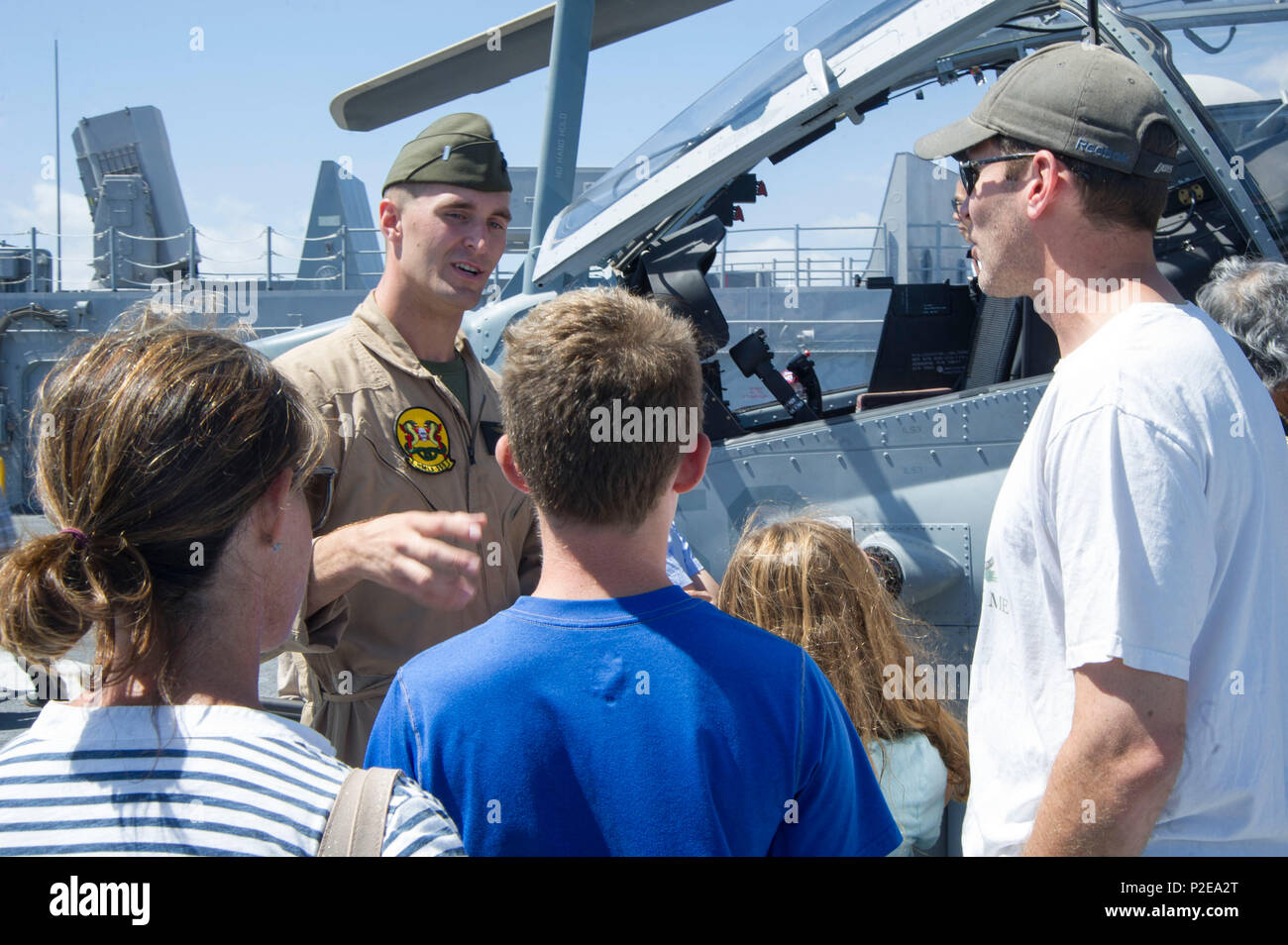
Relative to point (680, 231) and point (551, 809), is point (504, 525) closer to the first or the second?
point (551, 809)

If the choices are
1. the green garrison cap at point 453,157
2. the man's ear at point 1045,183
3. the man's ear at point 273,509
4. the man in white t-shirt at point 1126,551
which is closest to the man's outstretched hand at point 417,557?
the man's ear at point 273,509

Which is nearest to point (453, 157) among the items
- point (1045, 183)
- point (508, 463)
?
point (508, 463)

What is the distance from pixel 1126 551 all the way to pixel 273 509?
104 centimetres

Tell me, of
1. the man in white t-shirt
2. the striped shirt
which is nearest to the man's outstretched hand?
the striped shirt

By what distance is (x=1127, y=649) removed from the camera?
115cm

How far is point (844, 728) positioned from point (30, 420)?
105 centimetres

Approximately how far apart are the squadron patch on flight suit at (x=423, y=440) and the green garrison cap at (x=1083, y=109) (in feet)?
4.11

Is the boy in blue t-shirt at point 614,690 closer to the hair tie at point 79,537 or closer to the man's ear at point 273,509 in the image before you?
the man's ear at point 273,509

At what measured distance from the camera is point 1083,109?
1.36 meters

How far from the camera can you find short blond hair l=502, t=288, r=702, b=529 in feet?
3.82

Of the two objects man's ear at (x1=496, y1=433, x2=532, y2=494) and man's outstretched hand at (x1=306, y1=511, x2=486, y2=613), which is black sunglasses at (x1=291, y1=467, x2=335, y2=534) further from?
man's ear at (x1=496, y1=433, x2=532, y2=494)

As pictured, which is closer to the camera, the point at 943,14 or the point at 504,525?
the point at 504,525

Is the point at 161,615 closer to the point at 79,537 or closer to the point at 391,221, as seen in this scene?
the point at 79,537
